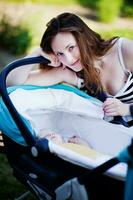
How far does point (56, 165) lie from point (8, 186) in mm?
1285

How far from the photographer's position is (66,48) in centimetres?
272

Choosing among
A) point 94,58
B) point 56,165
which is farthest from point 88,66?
point 56,165

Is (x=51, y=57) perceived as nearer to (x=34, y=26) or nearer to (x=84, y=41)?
(x=84, y=41)

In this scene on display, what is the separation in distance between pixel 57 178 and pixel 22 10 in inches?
234

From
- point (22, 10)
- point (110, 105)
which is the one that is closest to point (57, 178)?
point (110, 105)

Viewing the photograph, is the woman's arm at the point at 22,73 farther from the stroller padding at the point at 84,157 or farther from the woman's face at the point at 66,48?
the stroller padding at the point at 84,157

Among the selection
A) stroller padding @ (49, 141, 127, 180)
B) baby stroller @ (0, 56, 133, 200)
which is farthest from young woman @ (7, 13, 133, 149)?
stroller padding @ (49, 141, 127, 180)

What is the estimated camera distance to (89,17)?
9.10 meters

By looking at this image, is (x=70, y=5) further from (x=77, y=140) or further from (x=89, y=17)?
(x=77, y=140)

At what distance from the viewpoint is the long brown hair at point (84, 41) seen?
2.74 metres

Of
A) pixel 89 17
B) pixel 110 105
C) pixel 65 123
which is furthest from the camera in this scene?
pixel 89 17

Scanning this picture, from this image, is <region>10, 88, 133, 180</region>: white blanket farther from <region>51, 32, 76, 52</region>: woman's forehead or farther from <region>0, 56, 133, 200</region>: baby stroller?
<region>51, 32, 76, 52</region>: woman's forehead

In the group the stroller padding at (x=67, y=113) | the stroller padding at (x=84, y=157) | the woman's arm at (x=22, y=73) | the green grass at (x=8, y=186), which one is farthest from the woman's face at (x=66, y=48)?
the green grass at (x=8, y=186)

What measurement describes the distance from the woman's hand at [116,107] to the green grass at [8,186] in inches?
35.8
